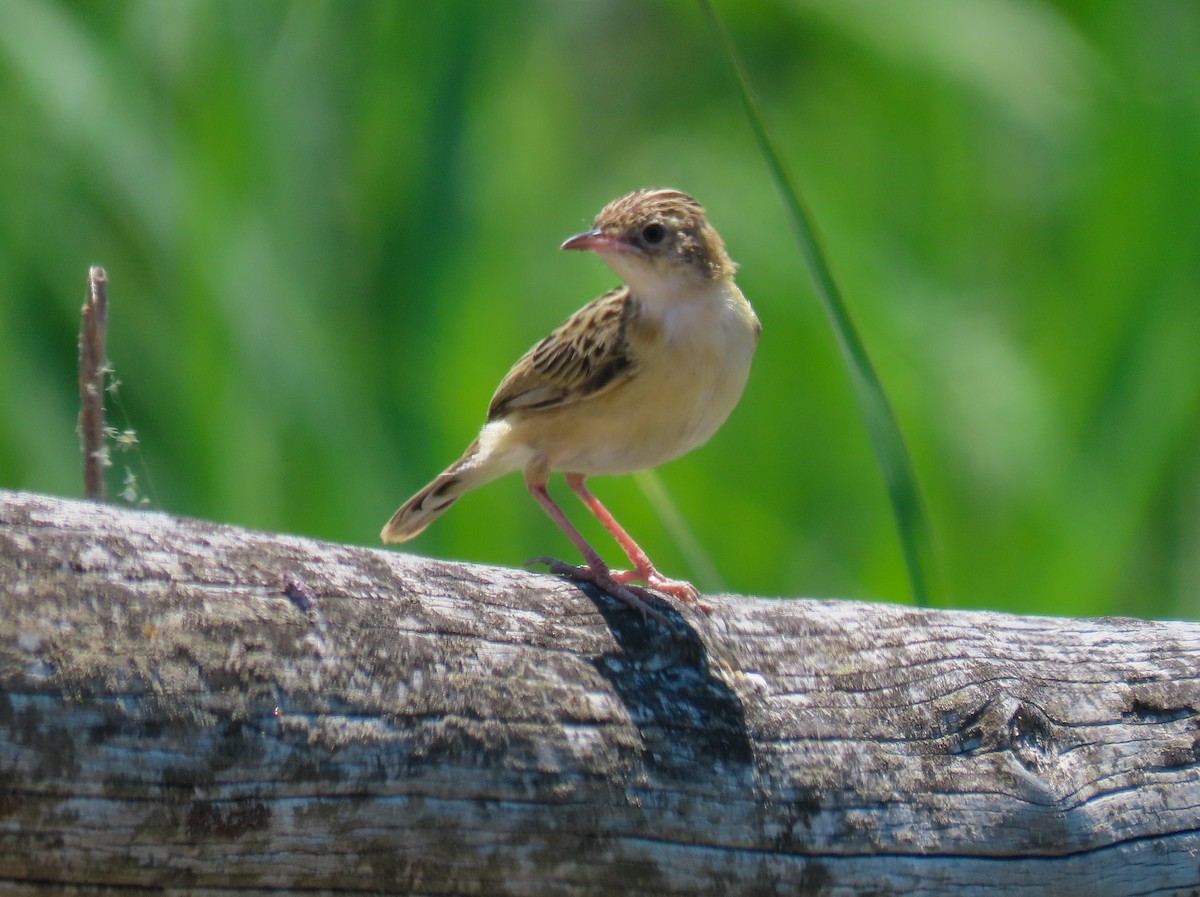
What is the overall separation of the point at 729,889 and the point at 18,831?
0.91 meters

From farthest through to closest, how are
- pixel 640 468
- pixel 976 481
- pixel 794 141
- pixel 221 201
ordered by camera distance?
pixel 794 141
pixel 976 481
pixel 221 201
pixel 640 468

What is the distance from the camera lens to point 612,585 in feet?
7.20

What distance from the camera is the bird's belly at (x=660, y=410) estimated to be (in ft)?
9.16

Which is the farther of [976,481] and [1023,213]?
[1023,213]

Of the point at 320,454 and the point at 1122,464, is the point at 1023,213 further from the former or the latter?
the point at 320,454

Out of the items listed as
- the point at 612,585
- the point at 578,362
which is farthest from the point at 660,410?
the point at 612,585

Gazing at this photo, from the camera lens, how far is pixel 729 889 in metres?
1.90

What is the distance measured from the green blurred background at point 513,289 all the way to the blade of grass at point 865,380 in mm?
883

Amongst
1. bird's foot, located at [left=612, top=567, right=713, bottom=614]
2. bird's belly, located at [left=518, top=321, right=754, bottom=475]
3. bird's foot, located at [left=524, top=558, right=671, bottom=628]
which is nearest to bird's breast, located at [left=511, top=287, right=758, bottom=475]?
bird's belly, located at [left=518, top=321, right=754, bottom=475]

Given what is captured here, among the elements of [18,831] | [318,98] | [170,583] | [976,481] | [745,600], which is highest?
[318,98]

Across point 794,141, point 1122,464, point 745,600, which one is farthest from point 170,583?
point 794,141

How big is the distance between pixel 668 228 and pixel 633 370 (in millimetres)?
359

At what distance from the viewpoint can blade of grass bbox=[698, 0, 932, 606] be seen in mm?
2307

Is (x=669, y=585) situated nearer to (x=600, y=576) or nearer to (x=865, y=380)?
(x=600, y=576)
